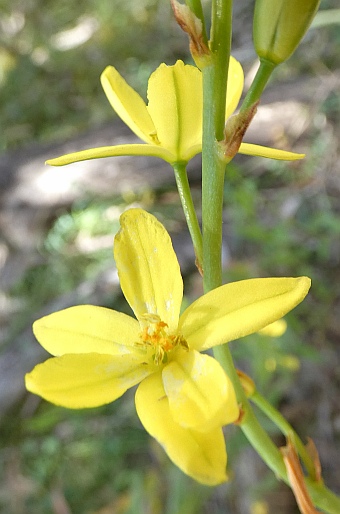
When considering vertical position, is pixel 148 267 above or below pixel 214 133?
below

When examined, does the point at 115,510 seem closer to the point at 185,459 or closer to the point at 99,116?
the point at 185,459

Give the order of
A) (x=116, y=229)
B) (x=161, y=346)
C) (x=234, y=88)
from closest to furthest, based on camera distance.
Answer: (x=161, y=346) < (x=234, y=88) < (x=116, y=229)

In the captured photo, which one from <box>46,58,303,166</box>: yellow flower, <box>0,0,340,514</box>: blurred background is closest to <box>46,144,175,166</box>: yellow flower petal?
<box>46,58,303,166</box>: yellow flower

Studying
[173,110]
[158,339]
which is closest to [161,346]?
[158,339]

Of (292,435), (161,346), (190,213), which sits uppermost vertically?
(190,213)

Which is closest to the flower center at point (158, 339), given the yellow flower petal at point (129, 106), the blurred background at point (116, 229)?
the yellow flower petal at point (129, 106)

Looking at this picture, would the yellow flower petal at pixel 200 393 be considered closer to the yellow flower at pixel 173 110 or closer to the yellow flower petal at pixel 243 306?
the yellow flower petal at pixel 243 306

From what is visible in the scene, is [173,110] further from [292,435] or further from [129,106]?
[292,435]
